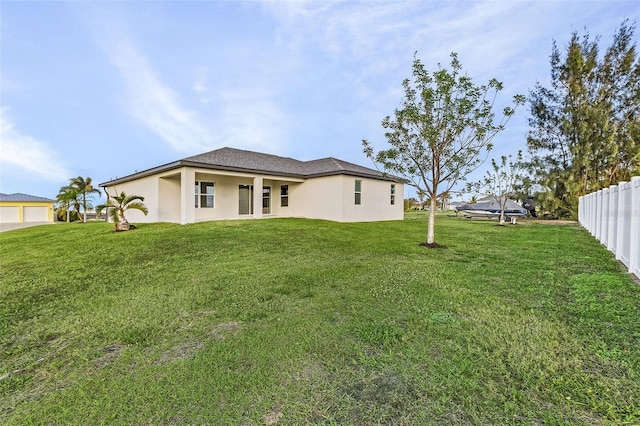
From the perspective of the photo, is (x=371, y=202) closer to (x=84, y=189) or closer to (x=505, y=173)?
(x=505, y=173)

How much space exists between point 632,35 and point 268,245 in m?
31.9

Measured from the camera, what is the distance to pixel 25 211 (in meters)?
31.8

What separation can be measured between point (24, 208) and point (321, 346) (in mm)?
43162

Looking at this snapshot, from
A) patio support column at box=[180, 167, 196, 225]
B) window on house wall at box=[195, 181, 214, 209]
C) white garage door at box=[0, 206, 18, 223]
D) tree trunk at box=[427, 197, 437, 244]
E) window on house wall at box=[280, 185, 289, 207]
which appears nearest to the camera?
tree trunk at box=[427, 197, 437, 244]

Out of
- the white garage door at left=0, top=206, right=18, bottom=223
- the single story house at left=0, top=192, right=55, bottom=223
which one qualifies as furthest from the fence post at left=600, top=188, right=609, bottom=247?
the white garage door at left=0, top=206, right=18, bottom=223

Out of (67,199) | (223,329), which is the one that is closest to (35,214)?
(67,199)

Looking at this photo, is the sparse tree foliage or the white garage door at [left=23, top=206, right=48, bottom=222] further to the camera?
the white garage door at [left=23, top=206, right=48, bottom=222]

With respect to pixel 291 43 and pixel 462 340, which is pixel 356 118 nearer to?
pixel 291 43

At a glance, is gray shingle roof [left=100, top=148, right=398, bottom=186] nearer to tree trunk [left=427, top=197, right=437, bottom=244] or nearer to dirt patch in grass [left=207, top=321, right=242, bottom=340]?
tree trunk [left=427, top=197, right=437, bottom=244]

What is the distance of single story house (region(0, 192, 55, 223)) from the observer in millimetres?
31047

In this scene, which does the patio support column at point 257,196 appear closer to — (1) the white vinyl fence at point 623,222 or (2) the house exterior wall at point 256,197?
(2) the house exterior wall at point 256,197

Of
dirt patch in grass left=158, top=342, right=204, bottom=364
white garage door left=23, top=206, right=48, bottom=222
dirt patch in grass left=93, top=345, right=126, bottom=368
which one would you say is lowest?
dirt patch in grass left=93, top=345, right=126, bottom=368

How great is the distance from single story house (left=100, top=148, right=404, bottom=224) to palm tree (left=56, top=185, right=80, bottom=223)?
12030 millimetres

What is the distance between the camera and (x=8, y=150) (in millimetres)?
17719
